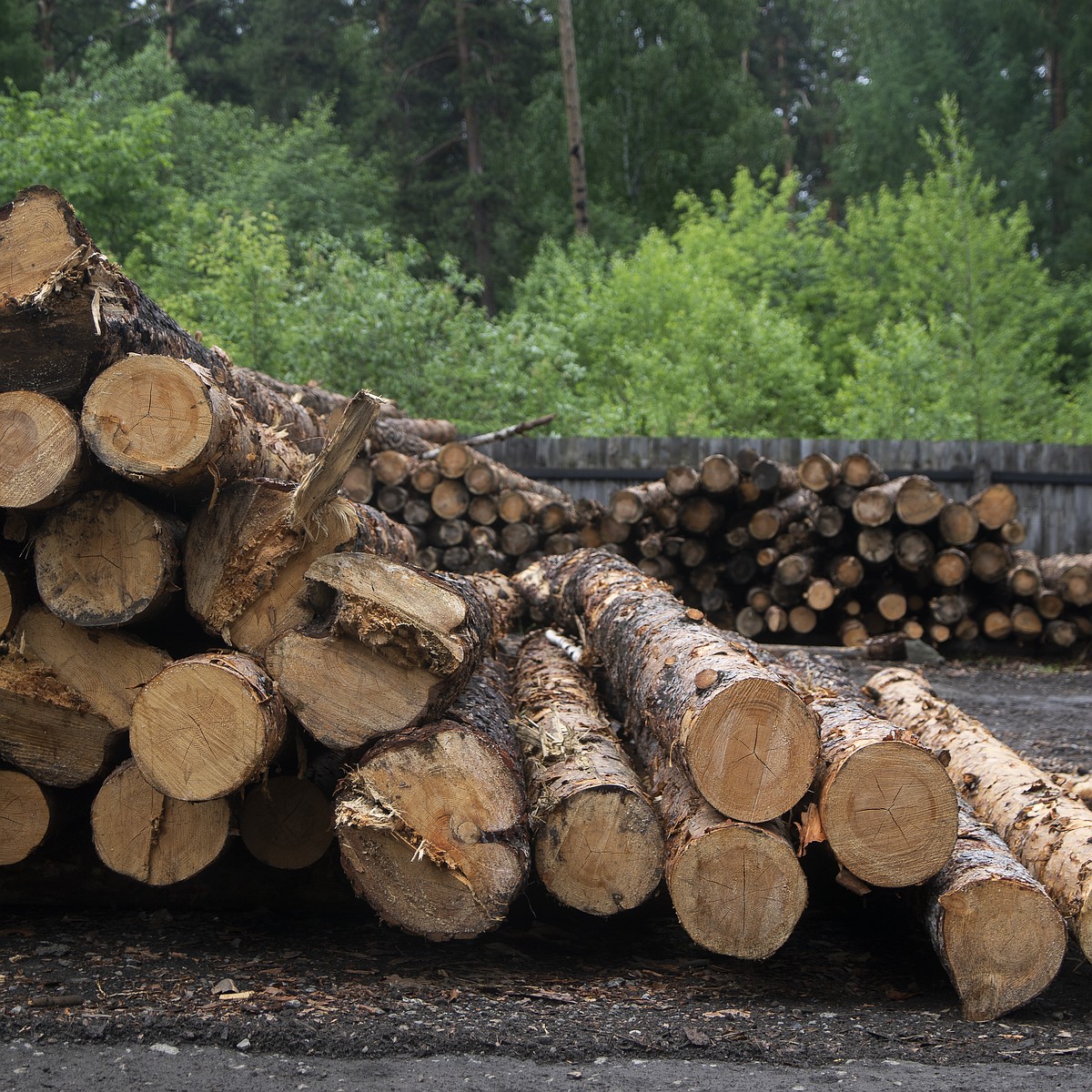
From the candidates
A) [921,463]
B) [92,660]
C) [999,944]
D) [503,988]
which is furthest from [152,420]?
[921,463]

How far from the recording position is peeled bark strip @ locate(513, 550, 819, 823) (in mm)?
3242

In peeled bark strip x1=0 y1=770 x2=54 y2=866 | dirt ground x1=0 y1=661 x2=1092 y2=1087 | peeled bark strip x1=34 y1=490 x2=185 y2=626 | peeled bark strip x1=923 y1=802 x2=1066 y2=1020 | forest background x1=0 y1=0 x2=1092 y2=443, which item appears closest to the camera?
dirt ground x1=0 y1=661 x2=1092 y2=1087

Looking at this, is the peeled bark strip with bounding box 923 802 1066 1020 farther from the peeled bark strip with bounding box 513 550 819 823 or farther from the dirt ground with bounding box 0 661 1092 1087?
the peeled bark strip with bounding box 513 550 819 823

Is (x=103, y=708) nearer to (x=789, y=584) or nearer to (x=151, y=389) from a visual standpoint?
(x=151, y=389)

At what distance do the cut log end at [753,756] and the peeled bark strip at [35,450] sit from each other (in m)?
1.96

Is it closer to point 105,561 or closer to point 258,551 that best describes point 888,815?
point 258,551

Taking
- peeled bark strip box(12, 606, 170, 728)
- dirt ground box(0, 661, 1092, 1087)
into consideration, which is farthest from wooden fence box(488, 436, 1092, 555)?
peeled bark strip box(12, 606, 170, 728)

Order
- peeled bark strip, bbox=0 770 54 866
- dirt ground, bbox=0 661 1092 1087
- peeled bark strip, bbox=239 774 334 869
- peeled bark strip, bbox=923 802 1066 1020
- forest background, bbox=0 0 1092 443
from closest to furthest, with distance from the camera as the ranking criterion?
dirt ground, bbox=0 661 1092 1087
peeled bark strip, bbox=923 802 1066 1020
peeled bark strip, bbox=0 770 54 866
peeled bark strip, bbox=239 774 334 869
forest background, bbox=0 0 1092 443

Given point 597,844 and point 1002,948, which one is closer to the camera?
point 1002,948

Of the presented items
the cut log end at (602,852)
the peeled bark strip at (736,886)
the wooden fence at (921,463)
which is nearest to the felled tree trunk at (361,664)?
the cut log end at (602,852)

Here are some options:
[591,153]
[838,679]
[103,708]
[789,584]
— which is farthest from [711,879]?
[591,153]

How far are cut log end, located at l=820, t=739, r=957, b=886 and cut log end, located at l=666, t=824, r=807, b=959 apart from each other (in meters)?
0.18

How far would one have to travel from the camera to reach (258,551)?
3.49 m

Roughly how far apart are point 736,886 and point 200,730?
1.59 m
